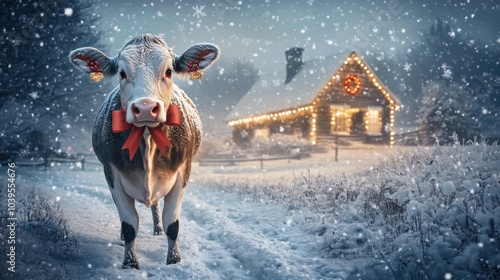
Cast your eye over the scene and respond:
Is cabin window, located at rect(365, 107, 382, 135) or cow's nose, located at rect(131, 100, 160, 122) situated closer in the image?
cow's nose, located at rect(131, 100, 160, 122)

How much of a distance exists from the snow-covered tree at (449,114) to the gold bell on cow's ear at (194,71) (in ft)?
62.7

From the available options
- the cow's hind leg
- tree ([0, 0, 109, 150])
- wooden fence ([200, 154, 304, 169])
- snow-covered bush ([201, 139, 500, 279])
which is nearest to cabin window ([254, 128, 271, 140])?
wooden fence ([200, 154, 304, 169])

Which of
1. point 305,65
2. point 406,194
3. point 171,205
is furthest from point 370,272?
point 305,65

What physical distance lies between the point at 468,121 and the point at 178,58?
2212 centimetres

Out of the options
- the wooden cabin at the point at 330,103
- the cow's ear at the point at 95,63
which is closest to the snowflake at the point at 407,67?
the wooden cabin at the point at 330,103

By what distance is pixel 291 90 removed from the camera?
23.5 metres

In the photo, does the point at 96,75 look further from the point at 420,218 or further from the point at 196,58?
the point at 420,218

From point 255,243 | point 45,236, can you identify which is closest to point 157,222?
point 45,236

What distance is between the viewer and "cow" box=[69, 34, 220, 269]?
304cm

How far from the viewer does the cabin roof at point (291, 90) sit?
21.2m

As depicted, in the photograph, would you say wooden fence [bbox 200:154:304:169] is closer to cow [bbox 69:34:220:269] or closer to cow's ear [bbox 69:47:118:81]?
cow [bbox 69:34:220:269]

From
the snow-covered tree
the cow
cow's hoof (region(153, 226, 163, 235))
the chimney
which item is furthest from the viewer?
the chimney

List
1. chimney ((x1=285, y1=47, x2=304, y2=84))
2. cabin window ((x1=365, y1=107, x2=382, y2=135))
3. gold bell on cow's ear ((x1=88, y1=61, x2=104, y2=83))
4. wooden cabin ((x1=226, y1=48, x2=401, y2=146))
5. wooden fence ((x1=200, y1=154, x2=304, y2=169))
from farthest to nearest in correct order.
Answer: chimney ((x1=285, y1=47, x2=304, y2=84)) < cabin window ((x1=365, y1=107, x2=382, y2=135)) < wooden cabin ((x1=226, y1=48, x2=401, y2=146)) < wooden fence ((x1=200, y1=154, x2=304, y2=169)) < gold bell on cow's ear ((x1=88, y1=61, x2=104, y2=83))

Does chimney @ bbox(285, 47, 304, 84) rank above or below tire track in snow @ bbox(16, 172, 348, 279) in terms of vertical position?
above
